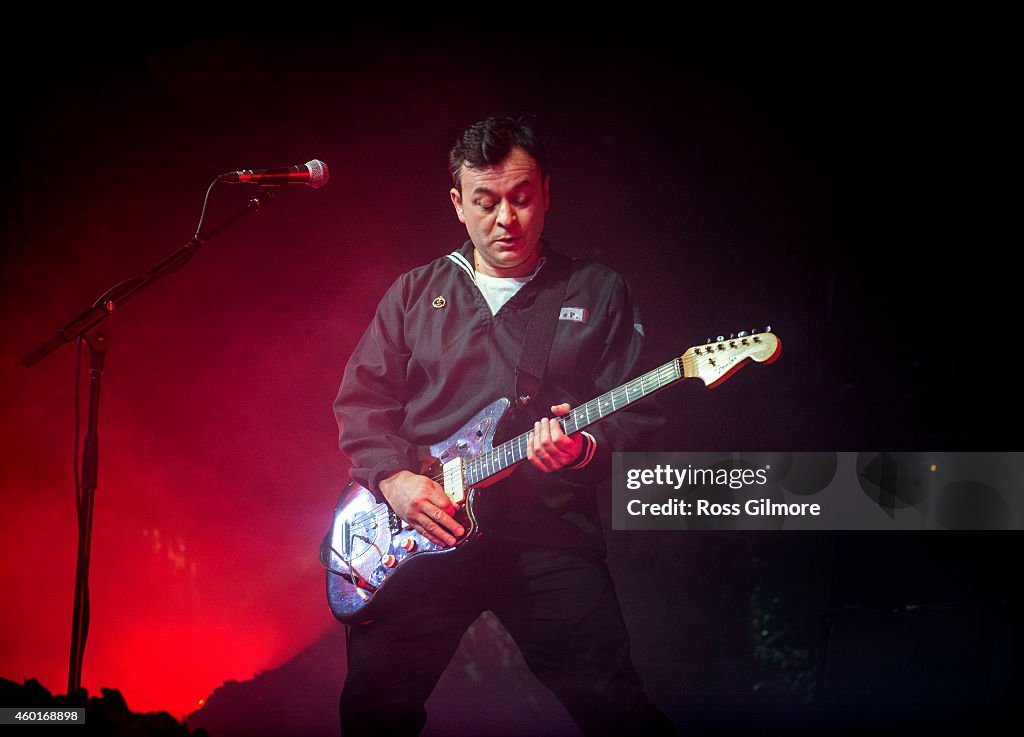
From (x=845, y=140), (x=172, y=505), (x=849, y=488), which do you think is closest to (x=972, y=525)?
(x=849, y=488)

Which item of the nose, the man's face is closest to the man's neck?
the man's face

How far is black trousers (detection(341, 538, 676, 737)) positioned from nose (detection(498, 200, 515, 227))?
3.39 ft

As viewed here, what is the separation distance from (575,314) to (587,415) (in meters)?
0.40

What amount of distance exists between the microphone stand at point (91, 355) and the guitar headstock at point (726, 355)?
1.42 m

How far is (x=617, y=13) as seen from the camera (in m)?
3.25

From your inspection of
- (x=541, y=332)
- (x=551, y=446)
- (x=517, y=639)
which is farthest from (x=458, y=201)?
(x=517, y=639)

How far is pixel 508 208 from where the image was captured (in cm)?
256

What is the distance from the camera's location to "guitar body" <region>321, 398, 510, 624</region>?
2426 millimetres

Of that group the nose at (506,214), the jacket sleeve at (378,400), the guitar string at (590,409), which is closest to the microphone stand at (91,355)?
the jacket sleeve at (378,400)

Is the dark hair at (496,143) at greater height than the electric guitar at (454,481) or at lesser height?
greater

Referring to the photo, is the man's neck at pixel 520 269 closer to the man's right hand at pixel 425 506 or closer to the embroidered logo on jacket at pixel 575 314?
the embroidered logo on jacket at pixel 575 314

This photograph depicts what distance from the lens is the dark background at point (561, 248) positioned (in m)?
3.08

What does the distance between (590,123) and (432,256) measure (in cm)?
86

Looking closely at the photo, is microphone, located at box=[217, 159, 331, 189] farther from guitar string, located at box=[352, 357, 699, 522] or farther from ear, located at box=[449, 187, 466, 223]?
guitar string, located at box=[352, 357, 699, 522]
